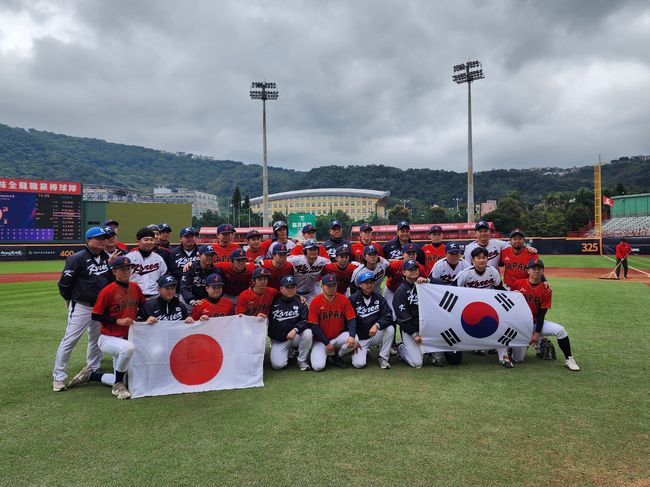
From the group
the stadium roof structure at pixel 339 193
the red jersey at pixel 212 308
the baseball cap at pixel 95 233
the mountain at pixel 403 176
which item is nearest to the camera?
the baseball cap at pixel 95 233

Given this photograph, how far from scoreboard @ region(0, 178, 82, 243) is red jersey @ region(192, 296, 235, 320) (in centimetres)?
3275

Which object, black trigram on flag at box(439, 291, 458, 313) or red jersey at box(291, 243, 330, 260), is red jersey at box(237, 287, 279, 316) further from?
black trigram on flag at box(439, 291, 458, 313)

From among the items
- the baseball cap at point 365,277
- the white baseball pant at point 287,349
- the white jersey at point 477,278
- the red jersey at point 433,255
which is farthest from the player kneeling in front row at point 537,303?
the white baseball pant at point 287,349

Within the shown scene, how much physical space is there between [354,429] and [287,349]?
229 centimetres

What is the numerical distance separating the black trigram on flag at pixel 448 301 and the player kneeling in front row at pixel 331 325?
1296 mm

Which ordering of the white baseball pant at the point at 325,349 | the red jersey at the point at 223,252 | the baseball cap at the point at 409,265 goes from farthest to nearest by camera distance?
1. the red jersey at the point at 223,252
2. the baseball cap at the point at 409,265
3. the white baseball pant at the point at 325,349

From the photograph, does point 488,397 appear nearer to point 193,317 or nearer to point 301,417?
point 301,417

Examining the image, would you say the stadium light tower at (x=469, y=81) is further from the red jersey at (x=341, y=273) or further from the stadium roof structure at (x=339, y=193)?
the stadium roof structure at (x=339, y=193)

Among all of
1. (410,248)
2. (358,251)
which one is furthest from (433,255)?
(358,251)

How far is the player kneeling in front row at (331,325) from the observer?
5.78m

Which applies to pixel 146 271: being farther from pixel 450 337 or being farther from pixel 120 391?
pixel 450 337

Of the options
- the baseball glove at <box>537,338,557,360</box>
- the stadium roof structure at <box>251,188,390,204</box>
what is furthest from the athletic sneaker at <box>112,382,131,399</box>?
the stadium roof structure at <box>251,188,390,204</box>

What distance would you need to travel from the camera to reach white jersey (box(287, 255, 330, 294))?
6758 millimetres

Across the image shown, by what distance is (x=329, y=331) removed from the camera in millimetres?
5992
